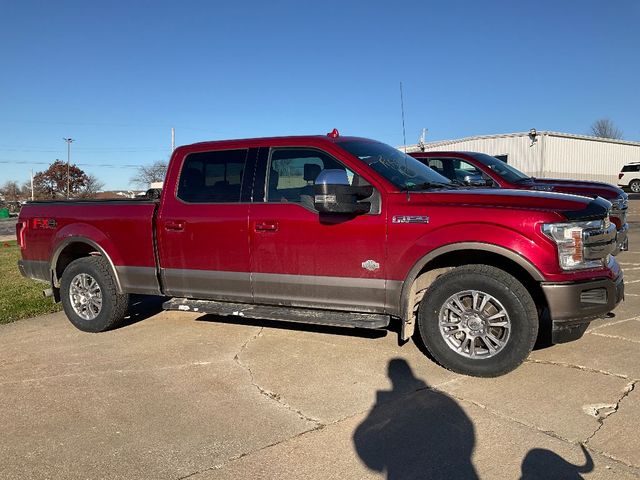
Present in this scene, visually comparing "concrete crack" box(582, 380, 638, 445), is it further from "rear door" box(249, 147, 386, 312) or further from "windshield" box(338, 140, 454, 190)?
"windshield" box(338, 140, 454, 190)

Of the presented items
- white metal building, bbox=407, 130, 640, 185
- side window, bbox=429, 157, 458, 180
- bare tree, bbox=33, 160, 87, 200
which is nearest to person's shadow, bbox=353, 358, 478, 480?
side window, bbox=429, 157, 458, 180

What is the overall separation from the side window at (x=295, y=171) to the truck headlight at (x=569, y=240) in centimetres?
185

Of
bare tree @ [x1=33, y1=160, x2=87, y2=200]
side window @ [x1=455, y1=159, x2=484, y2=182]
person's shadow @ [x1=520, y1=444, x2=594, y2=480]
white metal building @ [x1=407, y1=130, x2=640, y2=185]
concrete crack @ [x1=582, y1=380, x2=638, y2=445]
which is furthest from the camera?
bare tree @ [x1=33, y1=160, x2=87, y2=200]

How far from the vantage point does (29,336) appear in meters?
5.83

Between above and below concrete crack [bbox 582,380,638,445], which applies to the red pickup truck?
above

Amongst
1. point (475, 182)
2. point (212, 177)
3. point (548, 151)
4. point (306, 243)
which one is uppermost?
point (548, 151)

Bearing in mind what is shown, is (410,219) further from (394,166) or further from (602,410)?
(602,410)

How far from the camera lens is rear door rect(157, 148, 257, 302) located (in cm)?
506

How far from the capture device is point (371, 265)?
175 inches

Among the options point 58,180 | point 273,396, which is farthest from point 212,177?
point 58,180

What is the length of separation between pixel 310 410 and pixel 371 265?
1.34m

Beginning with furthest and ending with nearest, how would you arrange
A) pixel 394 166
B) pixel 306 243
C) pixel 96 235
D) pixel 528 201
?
pixel 96 235 → pixel 394 166 → pixel 306 243 → pixel 528 201

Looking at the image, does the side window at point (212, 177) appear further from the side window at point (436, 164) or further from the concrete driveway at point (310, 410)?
the side window at point (436, 164)

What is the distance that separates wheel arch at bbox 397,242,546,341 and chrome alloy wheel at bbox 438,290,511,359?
29 cm
